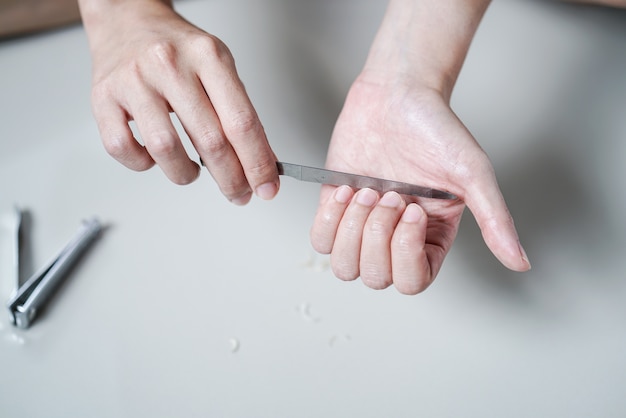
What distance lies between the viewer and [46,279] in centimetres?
80

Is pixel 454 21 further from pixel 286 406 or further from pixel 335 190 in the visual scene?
pixel 286 406

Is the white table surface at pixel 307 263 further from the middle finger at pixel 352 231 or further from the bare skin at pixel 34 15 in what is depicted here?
the middle finger at pixel 352 231

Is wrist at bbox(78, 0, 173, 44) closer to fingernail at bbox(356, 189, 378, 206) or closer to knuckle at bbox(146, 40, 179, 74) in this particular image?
knuckle at bbox(146, 40, 179, 74)

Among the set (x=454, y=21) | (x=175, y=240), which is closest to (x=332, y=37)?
(x=454, y=21)

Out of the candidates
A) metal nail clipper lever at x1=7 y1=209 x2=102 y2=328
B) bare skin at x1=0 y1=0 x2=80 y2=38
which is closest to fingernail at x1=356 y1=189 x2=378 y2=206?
metal nail clipper lever at x1=7 y1=209 x2=102 y2=328

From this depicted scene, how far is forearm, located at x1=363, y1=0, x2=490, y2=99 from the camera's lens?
78 centimetres

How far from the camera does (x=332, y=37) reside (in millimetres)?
1066

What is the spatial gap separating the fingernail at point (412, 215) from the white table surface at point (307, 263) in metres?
0.21

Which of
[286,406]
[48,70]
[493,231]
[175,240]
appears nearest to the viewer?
[493,231]

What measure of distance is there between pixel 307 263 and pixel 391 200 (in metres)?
0.23

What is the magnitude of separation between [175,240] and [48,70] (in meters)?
0.38

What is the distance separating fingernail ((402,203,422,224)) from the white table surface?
0.21 meters

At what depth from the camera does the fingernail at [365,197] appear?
0.65 metres

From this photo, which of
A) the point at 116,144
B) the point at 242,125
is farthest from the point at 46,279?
the point at 242,125
